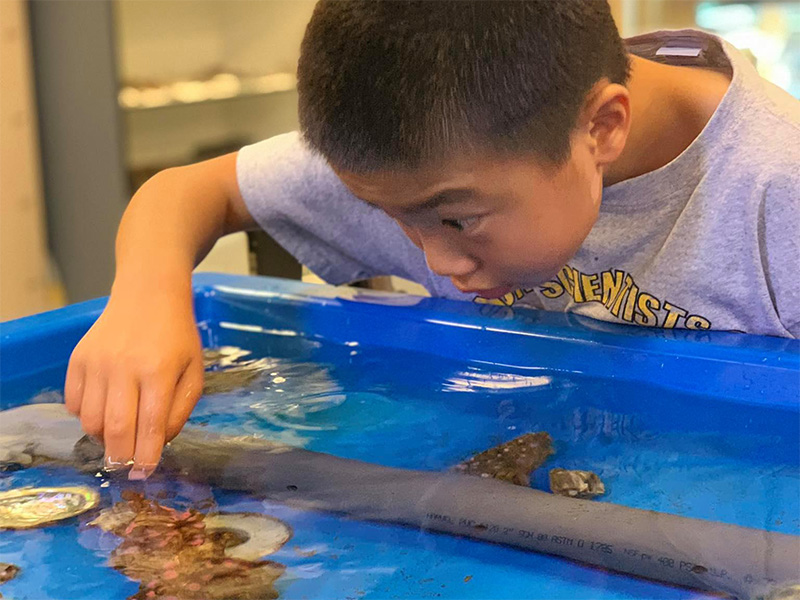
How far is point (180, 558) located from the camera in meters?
0.53

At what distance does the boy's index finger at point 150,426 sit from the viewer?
2.13ft

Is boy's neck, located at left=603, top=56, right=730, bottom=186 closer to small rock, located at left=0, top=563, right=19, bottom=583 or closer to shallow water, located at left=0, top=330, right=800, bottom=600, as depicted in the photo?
shallow water, located at left=0, top=330, right=800, bottom=600

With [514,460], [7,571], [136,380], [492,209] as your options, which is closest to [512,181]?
[492,209]

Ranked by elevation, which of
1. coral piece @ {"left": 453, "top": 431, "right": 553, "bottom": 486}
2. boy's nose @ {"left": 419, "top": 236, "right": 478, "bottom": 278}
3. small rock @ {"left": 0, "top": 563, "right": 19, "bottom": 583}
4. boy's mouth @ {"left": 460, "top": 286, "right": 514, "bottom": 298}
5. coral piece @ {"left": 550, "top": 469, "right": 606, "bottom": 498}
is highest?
boy's nose @ {"left": 419, "top": 236, "right": 478, "bottom": 278}

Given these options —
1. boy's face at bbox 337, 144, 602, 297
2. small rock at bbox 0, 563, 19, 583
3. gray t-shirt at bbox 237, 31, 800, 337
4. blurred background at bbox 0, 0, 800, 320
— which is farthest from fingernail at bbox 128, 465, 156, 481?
blurred background at bbox 0, 0, 800, 320

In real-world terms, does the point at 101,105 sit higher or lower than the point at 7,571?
higher

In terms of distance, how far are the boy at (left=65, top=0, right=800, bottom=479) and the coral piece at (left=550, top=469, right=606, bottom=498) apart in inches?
6.7

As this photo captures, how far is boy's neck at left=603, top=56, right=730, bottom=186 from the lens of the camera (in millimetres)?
838

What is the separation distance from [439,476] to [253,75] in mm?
2119

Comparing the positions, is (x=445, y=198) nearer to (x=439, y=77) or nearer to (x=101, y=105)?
(x=439, y=77)

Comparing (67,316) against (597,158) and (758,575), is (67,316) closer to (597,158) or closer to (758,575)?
(597,158)

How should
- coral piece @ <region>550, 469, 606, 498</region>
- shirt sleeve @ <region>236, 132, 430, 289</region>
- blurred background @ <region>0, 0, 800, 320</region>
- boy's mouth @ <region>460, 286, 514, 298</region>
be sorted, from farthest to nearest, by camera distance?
blurred background @ <region>0, 0, 800, 320</region> < shirt sleeve @ <region>236, 132, 430, 289</region> < boy's mouth @ <region>460, 286, 514, 298</region> < coral piece @ <region>550, 469, 606, 498</region>

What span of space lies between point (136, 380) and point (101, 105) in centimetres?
148

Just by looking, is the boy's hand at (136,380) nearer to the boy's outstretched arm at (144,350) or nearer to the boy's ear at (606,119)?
the boy's outstretched arm at (144,350)
